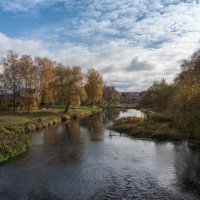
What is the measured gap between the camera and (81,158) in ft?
104

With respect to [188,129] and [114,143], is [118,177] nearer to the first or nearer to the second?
[188,129]

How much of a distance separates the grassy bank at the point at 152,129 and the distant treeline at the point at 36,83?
27.1 meters

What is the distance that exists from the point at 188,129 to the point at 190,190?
7868 mm

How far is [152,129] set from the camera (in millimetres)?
49531

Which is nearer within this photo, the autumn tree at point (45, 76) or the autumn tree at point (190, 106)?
the autumn tree at point (190, 106)

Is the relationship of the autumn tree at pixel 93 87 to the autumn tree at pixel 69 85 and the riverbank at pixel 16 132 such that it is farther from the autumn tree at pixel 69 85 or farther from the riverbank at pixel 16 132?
the riverbank at pixel 16 132

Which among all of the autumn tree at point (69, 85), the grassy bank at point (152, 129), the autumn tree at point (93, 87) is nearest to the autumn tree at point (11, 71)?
the autumn tree at point (69, 85)

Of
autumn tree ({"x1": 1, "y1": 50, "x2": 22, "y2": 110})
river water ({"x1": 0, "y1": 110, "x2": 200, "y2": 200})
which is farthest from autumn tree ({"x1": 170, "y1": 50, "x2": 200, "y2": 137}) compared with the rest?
autumn tree ({"x1": 1, "y1": 50, "x2": 22, "y2": 110})

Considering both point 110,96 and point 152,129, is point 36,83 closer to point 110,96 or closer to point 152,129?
point 152,129

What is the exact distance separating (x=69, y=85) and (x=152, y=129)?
137 feet

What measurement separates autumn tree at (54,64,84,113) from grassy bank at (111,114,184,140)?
26.9 meters

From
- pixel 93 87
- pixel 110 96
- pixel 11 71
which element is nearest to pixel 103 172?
pixel 11 71

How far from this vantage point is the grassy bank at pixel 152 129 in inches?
1759

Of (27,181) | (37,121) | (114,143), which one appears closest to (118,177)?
(27,181)
